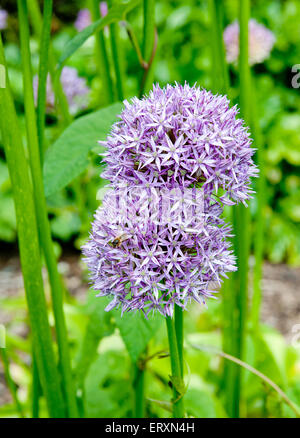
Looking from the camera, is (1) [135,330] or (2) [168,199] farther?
(1) [135,330]

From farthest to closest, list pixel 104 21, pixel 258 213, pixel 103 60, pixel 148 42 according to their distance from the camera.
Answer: pixel 258 213
pixel 103 60
pixel 148 42
pixel 104 21

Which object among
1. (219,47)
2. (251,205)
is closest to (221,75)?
(219,47)

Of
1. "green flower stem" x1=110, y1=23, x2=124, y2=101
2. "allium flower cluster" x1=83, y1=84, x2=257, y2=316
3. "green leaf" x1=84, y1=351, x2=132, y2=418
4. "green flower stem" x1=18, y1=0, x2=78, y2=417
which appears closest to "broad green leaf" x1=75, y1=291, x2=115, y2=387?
"green flower stem" x1=18, y1=0, x2=78, y2=417

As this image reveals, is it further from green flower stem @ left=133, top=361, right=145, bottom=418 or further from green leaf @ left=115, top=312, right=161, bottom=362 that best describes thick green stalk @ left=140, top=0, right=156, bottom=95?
green flower stem @ left=133, top=361, right=145, bottom=418

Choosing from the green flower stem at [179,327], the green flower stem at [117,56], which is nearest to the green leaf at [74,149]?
the green flower stem at [117,56]

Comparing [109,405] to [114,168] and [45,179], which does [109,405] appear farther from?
[114,168]

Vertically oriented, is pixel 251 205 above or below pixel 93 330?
above

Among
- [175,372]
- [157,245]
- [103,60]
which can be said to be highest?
[103,60]

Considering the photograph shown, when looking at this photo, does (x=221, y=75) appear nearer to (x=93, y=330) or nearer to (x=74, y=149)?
(x=74, y=149)
